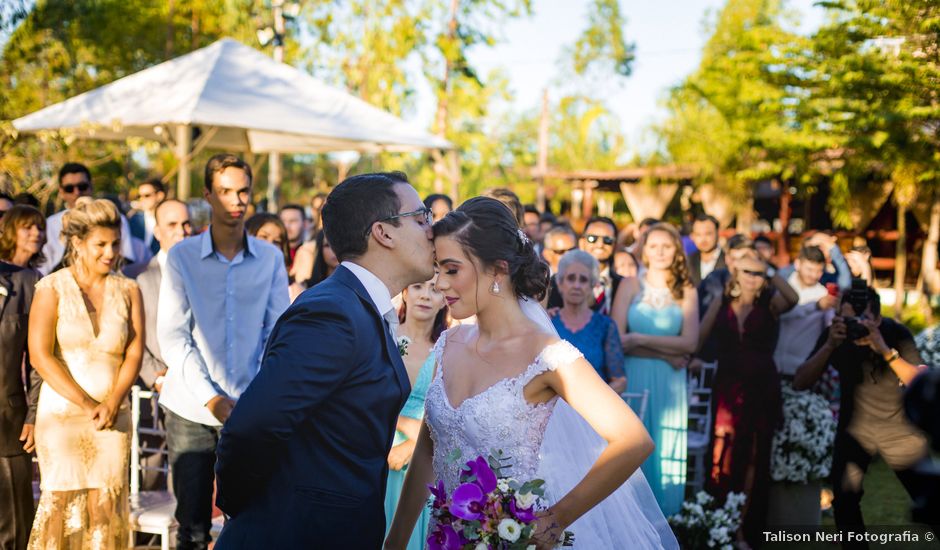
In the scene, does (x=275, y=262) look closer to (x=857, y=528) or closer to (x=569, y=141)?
(x=857, y=528)

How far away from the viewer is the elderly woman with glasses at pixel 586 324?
18.6ft

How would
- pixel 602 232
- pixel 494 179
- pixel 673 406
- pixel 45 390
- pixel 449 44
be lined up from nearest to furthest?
→ pixel 45 390, pixel 673 406, pixel 602 232, pixel 449 44, pixel 494 179

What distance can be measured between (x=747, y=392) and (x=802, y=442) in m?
0.62

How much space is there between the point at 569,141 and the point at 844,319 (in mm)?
38204

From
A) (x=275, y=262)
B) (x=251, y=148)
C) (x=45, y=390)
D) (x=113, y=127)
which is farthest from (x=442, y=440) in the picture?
(x=251, y=148)

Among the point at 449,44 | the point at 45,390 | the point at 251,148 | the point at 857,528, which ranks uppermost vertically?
the point at 449,44

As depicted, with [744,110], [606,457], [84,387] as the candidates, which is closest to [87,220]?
[84,387]

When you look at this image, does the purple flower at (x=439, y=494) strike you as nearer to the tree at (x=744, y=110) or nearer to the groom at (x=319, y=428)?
the groom at (x=319, y=428)

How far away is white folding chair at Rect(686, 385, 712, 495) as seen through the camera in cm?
663

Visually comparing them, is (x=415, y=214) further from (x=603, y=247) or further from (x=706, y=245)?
(x=706, y=245)

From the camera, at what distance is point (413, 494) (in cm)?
324

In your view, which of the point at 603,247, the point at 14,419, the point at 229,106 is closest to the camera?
the point at 14,419

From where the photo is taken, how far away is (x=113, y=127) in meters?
8.77

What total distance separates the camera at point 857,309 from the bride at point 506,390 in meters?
2.71
